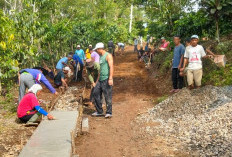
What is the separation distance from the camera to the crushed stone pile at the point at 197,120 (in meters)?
4.96

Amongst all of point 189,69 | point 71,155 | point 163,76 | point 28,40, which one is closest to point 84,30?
point 28,40

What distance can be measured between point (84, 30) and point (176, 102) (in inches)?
670

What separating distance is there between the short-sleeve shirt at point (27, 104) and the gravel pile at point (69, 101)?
2003 mm

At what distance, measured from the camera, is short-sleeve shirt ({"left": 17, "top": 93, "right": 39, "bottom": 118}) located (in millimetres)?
6438

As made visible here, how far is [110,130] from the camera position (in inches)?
252

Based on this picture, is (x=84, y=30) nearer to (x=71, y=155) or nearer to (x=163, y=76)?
(x=163, y=76)

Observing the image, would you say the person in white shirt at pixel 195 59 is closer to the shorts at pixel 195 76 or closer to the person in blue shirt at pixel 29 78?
the shorts at pixel 195 76

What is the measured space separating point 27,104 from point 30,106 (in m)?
0.09

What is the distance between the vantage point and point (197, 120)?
621cm

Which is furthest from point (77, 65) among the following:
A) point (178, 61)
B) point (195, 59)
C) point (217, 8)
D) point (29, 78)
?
point (195, 59)

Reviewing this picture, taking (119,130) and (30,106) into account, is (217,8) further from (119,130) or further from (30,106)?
(30,106)

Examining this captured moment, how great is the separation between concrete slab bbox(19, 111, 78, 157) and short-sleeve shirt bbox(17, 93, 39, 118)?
542 millimetres

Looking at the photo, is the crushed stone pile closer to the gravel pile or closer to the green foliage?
the gravel pile

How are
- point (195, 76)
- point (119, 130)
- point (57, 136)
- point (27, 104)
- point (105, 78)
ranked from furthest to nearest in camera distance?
point (195, 76)
point (105, 78)
point (27, 104)
point (119, 130)
point (57, 136)
